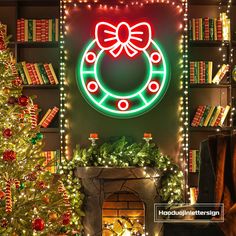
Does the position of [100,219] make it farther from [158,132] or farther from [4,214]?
[4,214]

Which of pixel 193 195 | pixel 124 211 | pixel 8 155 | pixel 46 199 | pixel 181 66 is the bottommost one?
pixel 124 211

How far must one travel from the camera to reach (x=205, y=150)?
11.4 ft

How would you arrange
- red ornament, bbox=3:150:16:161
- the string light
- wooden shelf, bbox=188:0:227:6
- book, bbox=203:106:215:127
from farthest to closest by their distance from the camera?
wooden shelf, bbox=188:0:227:6, book, bbox=203:106:215:127, the string light, red ornament, bbox=3:150:16:161

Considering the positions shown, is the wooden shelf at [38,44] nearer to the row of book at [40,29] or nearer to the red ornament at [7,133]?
the row of book at [40,29]

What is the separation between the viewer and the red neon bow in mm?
5859

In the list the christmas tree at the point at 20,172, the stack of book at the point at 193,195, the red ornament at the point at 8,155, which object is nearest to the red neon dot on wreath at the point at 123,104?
the stack of book at the point at 193,195

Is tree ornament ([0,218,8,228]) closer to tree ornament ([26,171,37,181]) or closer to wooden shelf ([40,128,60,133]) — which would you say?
tree ornament ([26,171,37,181])

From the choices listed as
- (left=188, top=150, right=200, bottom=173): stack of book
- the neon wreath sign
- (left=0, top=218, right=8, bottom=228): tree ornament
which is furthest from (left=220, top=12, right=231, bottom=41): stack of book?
(left=0, top=218, right=8, bottom=228): tree ornament

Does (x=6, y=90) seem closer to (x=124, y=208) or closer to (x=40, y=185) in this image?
(x=40, y=185)

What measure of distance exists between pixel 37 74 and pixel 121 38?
106 centimetres

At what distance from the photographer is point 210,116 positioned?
233 inches

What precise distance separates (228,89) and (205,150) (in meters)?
2.80

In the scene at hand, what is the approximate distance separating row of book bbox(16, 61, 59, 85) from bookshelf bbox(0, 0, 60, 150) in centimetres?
24

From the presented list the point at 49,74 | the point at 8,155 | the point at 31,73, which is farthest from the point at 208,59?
the point at 8,155
